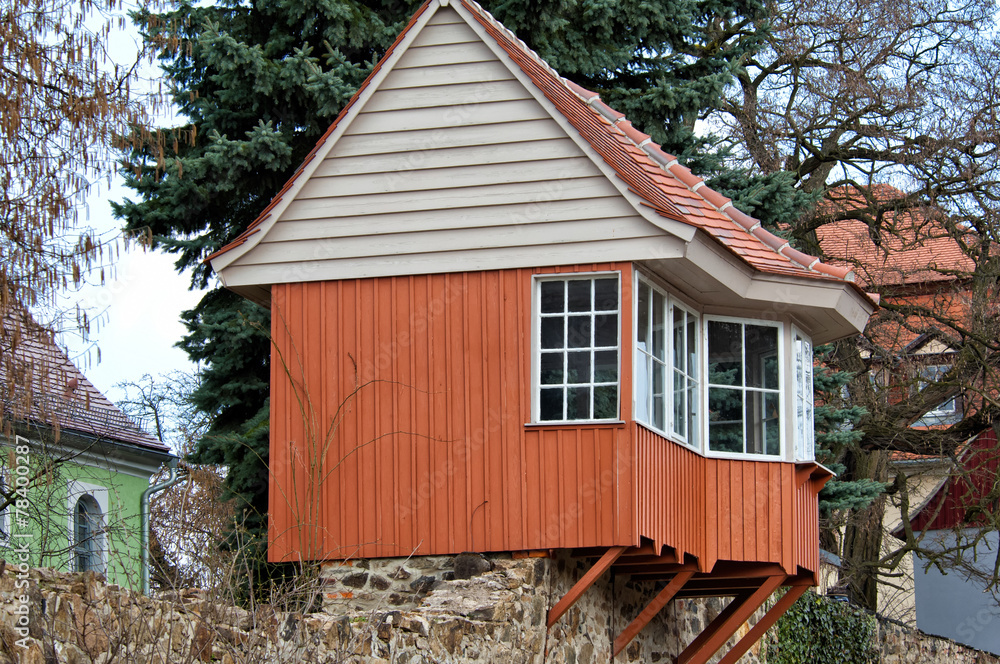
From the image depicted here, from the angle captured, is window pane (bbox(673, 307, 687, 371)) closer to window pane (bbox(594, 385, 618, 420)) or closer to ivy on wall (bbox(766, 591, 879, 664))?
window pane (bbox(594, 385, 618, 420))

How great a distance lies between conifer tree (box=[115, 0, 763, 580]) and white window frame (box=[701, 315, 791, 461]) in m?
4.47

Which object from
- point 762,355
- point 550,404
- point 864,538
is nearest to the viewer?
point 550,404

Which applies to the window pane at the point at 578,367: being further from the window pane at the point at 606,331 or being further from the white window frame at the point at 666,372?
the white window frame at the point at 666,372

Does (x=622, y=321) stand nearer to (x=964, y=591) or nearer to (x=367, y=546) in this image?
(x=367, y=546)

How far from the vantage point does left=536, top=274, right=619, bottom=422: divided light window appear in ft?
A: 39.0

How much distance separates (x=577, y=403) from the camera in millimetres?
11953

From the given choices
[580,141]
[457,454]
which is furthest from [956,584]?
[580,141]

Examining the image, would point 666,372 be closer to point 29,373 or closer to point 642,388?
point 642,388

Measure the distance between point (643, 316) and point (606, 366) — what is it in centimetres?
64

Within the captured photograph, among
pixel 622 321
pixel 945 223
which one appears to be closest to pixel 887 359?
pixel 945 223

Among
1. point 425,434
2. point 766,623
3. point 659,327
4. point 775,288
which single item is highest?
point 775,288

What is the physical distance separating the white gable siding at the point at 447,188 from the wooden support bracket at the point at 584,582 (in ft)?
8.43

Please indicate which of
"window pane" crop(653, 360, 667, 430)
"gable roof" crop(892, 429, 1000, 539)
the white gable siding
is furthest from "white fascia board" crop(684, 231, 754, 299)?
"gable roof" crop(892, 429, 1000, 539)

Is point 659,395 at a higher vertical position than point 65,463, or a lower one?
higher
